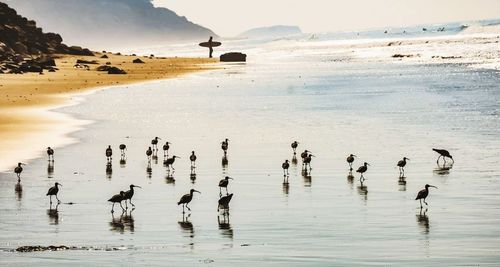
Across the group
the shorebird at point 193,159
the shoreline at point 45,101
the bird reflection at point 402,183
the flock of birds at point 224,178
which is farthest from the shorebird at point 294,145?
the shoreline at point 45,101

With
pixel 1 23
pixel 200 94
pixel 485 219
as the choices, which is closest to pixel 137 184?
pixel 485 219

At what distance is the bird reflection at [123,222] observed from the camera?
19031mm

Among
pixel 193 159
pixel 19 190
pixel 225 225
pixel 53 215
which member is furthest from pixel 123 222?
pixel 193 159

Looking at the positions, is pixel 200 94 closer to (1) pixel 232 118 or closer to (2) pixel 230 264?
(1) pixel 232 118

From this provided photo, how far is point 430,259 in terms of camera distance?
15992 mm

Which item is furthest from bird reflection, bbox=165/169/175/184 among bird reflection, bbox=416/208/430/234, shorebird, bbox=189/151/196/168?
bird reflection, bbox=416/208/430/234

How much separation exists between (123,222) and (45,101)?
3407cm

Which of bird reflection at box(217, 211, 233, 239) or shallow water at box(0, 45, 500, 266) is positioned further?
bird reflection at box(217, 211, 233, 239)

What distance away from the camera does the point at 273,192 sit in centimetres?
2338

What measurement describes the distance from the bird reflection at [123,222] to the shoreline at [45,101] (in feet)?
25.7

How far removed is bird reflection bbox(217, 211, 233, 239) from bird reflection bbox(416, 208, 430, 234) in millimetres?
3662

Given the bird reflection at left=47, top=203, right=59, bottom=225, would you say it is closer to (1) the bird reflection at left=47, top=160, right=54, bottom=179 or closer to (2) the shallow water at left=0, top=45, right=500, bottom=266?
(2) the shallow water at left=0, top=45, right=500, bottom=266

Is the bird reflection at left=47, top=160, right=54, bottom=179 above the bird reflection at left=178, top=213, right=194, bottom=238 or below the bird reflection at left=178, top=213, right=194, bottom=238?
above

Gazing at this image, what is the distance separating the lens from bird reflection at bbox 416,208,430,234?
61.0 ft
